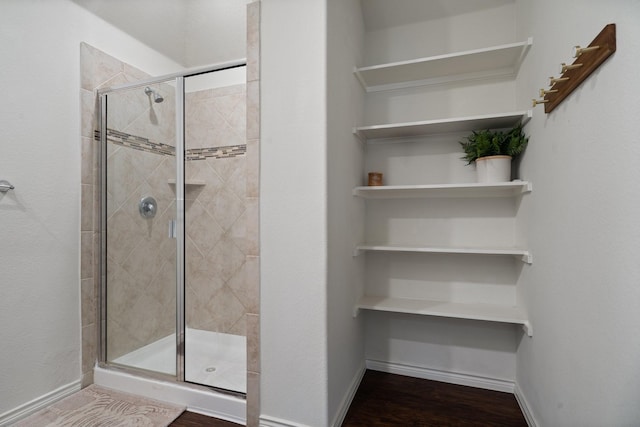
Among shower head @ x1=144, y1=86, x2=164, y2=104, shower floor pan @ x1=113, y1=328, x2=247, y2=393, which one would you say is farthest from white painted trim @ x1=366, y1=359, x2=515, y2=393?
shower head @ x1=144, y1=86, x2=164, y2=104

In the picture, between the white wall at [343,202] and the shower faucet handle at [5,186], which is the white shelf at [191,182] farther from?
the white wall at [343,202]

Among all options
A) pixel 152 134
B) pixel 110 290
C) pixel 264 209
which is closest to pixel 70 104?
pixel 152 134

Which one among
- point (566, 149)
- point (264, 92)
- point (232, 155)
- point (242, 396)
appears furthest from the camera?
point (232, 155)

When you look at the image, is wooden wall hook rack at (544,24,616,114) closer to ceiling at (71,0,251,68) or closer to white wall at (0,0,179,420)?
ceiling at (71,0,251,68)

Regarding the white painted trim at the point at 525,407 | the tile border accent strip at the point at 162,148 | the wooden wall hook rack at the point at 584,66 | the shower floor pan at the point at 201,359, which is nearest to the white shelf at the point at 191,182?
the tile border accent strip at the point at 162,148

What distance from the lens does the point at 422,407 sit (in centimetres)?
174

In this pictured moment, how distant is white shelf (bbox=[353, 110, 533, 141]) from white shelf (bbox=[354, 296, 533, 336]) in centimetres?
106

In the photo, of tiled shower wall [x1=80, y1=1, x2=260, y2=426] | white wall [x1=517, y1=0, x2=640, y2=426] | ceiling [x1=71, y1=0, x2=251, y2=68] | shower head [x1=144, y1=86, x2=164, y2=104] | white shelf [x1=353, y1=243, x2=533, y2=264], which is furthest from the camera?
ceiling [x1=71, y1=0, x2=251, y2=68]

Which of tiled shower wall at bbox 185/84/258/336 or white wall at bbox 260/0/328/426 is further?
tiled shower wall at bbox 185/84/258/336

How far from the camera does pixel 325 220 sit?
140 cm

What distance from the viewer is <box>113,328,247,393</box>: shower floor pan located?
177 centimetres

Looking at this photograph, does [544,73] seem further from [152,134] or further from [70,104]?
[70,104]

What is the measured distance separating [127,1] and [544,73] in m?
2.68

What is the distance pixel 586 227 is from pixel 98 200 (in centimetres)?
249
